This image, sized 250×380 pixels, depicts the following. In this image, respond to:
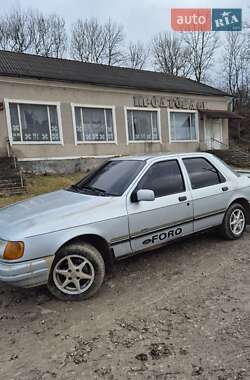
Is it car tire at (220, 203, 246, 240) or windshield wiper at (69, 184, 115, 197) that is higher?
windshield wiper at (69, 184, 115, 197)

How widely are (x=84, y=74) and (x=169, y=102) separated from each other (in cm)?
578

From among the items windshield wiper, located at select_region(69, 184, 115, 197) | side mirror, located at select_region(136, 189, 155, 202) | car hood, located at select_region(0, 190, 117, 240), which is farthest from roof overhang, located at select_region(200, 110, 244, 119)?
car hood, located at select_region(0, 190, 117, 240)

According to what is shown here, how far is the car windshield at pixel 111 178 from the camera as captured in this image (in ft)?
14.0

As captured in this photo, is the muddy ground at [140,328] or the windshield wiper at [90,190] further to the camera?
the windshield wiper at [90,190]

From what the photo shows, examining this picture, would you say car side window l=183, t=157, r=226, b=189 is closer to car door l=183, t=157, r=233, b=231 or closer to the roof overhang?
car door l=183, t=157, r=233, b=231

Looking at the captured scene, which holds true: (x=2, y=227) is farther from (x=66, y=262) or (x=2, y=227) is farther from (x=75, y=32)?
(x=75, y=32)

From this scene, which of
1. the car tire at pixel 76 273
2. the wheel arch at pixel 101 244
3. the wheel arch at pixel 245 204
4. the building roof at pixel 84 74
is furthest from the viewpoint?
the building roof at pixel 84 74

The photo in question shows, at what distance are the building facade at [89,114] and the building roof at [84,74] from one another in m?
0.06

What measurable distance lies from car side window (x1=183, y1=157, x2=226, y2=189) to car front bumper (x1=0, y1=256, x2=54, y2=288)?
2.57 meters

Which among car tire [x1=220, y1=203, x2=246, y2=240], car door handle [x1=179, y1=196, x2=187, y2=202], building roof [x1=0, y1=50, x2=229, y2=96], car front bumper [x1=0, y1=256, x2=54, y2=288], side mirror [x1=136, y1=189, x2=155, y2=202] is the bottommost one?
car tire [x1=220, y1=203, x2=246, y2=240]

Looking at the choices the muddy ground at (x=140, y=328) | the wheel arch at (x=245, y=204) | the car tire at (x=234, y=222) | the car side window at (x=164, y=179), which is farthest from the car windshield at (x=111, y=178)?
the wheel arch at (x=245, y=204)

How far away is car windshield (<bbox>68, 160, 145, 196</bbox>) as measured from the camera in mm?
4273

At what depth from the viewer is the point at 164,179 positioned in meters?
4.55

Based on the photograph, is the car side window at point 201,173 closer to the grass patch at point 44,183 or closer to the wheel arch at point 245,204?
the wheel arch at point 245,204
